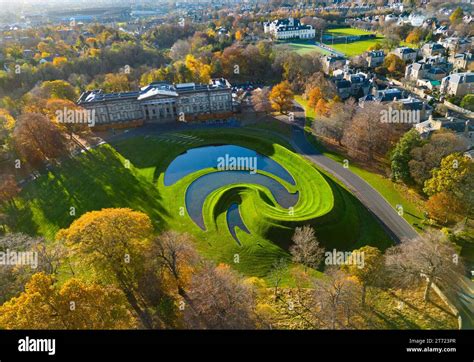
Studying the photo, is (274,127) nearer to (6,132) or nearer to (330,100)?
(330,100)

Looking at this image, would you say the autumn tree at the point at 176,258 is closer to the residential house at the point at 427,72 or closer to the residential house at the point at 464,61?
the residential house at the point at 427,72

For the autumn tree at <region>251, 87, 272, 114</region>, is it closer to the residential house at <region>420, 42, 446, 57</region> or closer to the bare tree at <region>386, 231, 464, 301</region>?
the bare tree at <region>386, 231, 464, 301</region>

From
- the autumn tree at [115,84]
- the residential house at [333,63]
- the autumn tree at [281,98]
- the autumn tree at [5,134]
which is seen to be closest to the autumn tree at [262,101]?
the autumn tree at [281,98]

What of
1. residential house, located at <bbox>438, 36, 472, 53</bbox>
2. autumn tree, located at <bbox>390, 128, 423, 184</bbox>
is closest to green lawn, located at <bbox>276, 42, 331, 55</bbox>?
residential house, located at <bbox>438, 36, 472, 53</bbox>

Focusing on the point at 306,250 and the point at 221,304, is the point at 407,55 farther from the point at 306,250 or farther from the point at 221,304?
the point at 221,304
